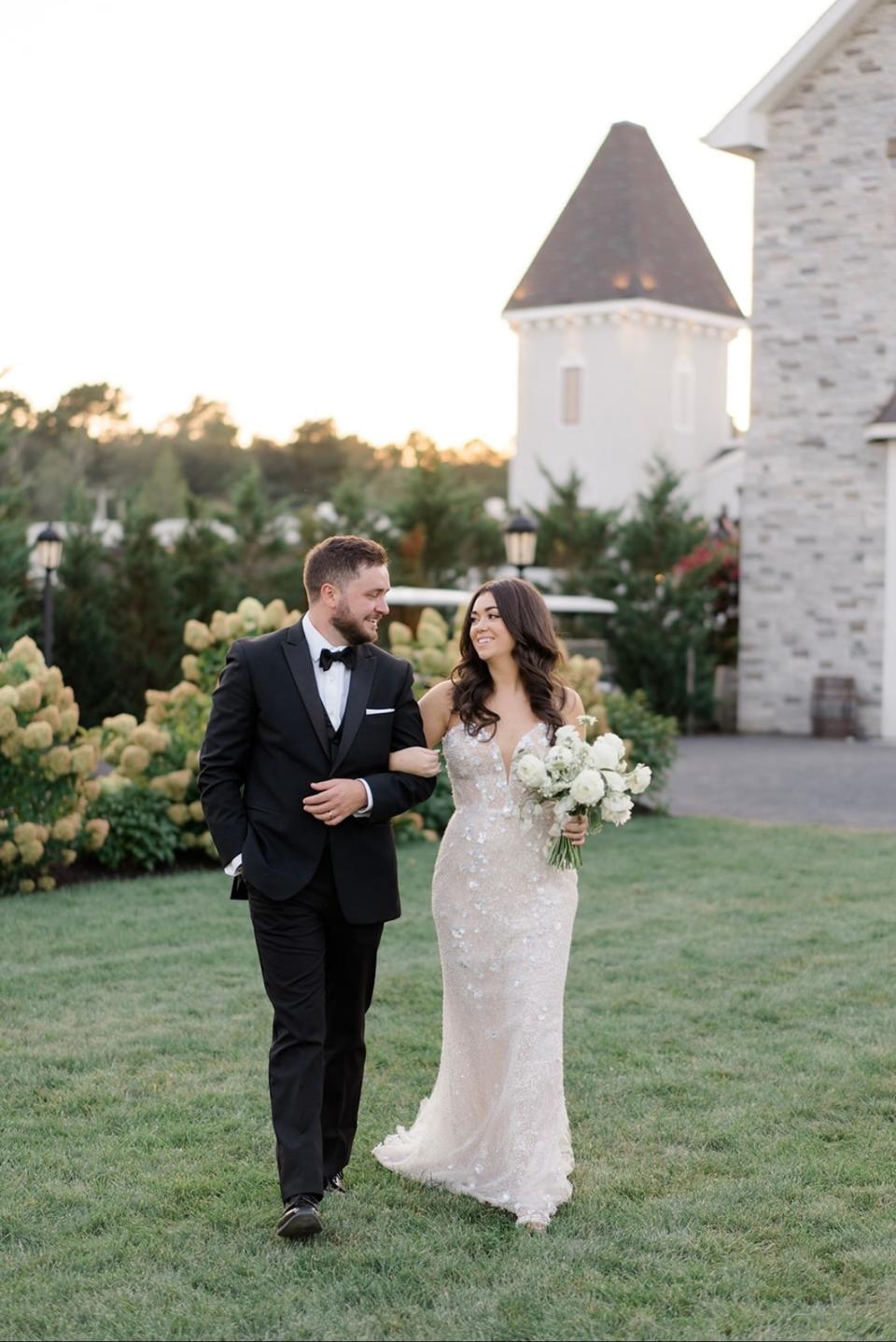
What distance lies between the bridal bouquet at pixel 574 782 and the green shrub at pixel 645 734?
28.7 feet

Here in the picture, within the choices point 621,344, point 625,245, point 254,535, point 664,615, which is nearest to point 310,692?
point 254,535

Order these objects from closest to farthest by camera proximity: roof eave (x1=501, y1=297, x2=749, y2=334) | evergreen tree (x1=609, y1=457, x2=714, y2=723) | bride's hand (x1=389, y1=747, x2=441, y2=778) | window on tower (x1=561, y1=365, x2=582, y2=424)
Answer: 1. bride's hand (x1=389, y1=747, x2=441, y2=778)
2. evergreen tree (x1=609, y1=457, x2=714, y2=723)
3. roof eave (x1=501, y1=297, x2=749, y2=334)
4. window on tower (x1=561, y1=365, x2=582, y2=424)

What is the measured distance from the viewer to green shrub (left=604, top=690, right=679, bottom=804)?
14.0 m

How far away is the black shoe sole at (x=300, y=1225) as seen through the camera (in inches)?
179

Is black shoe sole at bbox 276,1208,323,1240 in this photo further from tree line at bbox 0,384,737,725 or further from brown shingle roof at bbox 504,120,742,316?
brown shingle roof at bbox 504,120,742,316

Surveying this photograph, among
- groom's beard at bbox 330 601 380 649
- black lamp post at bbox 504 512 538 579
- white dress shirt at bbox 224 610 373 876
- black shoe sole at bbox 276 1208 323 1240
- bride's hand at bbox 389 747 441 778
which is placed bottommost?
black shoe sole at bbox 276 1208 323 1240

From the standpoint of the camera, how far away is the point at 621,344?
102 ft

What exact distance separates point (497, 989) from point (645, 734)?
917 cm

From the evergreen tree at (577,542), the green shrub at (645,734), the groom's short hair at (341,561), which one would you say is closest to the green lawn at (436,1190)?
the groom's short hair at (341,561)

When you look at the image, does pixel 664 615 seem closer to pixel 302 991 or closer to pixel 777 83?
pixel 777 83

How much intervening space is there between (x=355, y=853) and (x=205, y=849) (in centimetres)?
693

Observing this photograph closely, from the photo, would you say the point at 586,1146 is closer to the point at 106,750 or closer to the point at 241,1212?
the point at 241,1212

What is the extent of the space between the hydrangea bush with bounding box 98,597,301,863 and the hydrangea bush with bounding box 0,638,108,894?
84cm

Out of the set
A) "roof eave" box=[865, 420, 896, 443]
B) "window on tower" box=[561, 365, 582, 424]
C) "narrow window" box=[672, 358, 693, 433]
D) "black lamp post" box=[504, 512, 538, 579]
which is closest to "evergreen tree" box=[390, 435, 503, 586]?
"roof eave" box=[865, 420, 896, 443]
